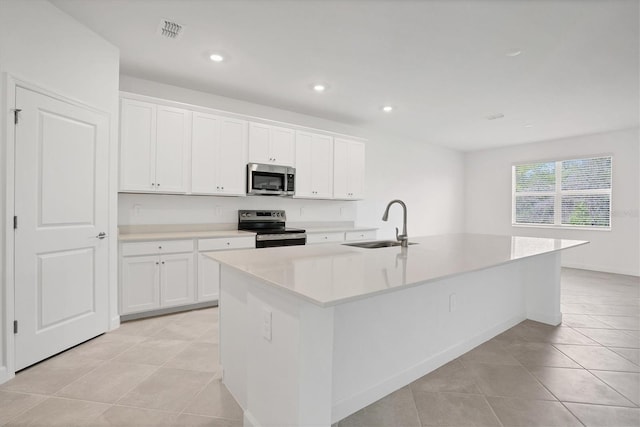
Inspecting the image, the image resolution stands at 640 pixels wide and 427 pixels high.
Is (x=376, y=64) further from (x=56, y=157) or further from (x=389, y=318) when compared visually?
(x=56, y=157)

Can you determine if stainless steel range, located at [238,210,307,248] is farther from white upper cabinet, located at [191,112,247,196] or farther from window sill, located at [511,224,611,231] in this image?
window sill, located at [511,224,611,231]

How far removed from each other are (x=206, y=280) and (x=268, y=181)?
1445mm

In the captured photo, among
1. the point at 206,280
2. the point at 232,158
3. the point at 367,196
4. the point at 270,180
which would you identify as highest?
the point at 232,158

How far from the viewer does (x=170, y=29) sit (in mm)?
2592

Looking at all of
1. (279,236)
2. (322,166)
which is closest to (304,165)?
(322,166)

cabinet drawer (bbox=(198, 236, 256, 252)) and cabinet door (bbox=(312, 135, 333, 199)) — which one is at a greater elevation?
cabinet door (bbox=(312, 135, 333, 199))

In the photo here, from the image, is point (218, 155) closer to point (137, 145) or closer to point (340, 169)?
point (137, 145)

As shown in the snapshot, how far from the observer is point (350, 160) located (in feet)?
16.5

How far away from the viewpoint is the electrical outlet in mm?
1351

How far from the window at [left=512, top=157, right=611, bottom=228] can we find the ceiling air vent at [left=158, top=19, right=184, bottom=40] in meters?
7.13

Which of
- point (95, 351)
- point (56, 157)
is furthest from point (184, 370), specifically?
point (56, 157)

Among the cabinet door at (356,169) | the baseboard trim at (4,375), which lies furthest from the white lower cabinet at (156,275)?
the cabinet door at (356,169)

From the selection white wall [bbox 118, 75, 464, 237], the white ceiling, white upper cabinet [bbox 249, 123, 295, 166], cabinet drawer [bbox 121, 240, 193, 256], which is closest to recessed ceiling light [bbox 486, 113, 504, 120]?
the white ceiling

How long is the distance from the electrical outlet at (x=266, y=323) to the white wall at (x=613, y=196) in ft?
22.6
